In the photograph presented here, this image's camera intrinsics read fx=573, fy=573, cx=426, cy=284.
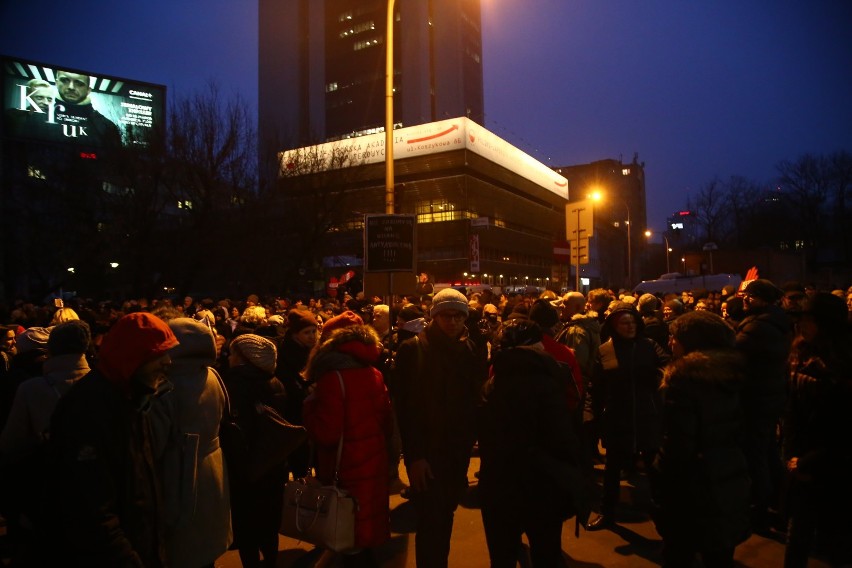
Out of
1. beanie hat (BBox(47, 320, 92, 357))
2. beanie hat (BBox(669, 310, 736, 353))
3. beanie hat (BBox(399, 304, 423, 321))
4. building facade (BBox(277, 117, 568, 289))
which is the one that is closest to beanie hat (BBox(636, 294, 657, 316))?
beanie hat (BBox(399, 304, 423, 321))

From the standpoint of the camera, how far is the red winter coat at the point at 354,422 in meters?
3.40

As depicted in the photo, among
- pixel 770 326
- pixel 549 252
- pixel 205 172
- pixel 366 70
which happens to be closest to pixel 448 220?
pixel 549 252

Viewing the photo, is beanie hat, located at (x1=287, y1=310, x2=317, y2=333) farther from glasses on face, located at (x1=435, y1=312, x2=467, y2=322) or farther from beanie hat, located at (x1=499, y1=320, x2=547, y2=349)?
beanie hat, located at (x1=499, y1=320, x2=547, y2=349)

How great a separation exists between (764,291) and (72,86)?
58.0 m

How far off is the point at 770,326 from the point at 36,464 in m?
5.74

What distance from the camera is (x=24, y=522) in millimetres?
4434

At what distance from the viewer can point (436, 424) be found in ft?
11.9

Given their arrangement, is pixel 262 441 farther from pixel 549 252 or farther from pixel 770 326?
pixel 549 252

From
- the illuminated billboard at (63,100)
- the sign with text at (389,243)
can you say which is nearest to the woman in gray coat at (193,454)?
the sign with text at (389,243)

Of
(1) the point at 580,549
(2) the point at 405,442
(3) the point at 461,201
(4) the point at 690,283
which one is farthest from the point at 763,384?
(3) the point at 461,201

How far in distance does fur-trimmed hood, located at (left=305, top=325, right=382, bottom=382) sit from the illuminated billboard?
152 feet

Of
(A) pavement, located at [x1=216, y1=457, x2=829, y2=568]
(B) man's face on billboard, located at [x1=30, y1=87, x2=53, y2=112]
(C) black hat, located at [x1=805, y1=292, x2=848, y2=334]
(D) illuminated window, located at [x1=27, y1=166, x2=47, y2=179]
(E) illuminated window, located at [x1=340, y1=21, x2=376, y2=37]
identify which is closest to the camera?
(C) black hat, located at [x1=805, y1=292, x2=848, y2=334]

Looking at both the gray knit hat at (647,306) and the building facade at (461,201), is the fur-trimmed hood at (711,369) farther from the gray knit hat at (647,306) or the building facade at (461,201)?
the building facade at (461,201)

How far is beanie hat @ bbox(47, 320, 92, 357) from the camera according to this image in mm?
4062
